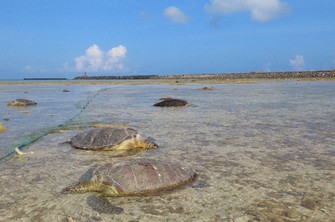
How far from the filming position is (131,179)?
5.07 metres

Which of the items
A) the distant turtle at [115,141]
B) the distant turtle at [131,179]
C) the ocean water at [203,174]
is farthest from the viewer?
the distant turtle at [115,141]

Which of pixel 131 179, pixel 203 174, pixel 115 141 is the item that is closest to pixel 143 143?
pixel 115 141

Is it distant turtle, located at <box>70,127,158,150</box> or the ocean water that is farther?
distant turtle, located at <box>70,127,158,150</box>

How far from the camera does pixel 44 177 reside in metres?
5.80

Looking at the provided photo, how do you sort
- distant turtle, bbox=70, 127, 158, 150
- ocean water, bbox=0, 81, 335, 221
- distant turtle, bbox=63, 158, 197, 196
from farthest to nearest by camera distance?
distant turtle, bbox=70, 127, 158, 150, distant turtle, bbox=63, 158, 197, 196, ocean water, bbox=0, 81, 335, 221

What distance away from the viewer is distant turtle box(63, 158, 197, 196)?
16.3ft

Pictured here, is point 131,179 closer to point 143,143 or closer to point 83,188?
point 83,188

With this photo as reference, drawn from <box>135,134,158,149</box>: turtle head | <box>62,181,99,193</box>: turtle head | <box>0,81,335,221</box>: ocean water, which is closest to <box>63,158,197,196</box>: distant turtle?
<box>62,181,99,193</box>: turtle head

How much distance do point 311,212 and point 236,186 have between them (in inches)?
48.8

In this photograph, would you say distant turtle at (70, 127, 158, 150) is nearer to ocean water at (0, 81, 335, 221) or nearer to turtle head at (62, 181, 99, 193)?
ocean water at (0, 81, 335, 221)

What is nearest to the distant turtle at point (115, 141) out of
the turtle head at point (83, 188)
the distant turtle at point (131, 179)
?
the distant turtle at point (131, 179)

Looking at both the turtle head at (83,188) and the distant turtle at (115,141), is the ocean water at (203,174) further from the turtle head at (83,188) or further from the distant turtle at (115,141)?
the distant turtle at (115,141)

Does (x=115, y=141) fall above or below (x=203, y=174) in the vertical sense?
above

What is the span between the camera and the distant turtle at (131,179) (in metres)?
4.98
